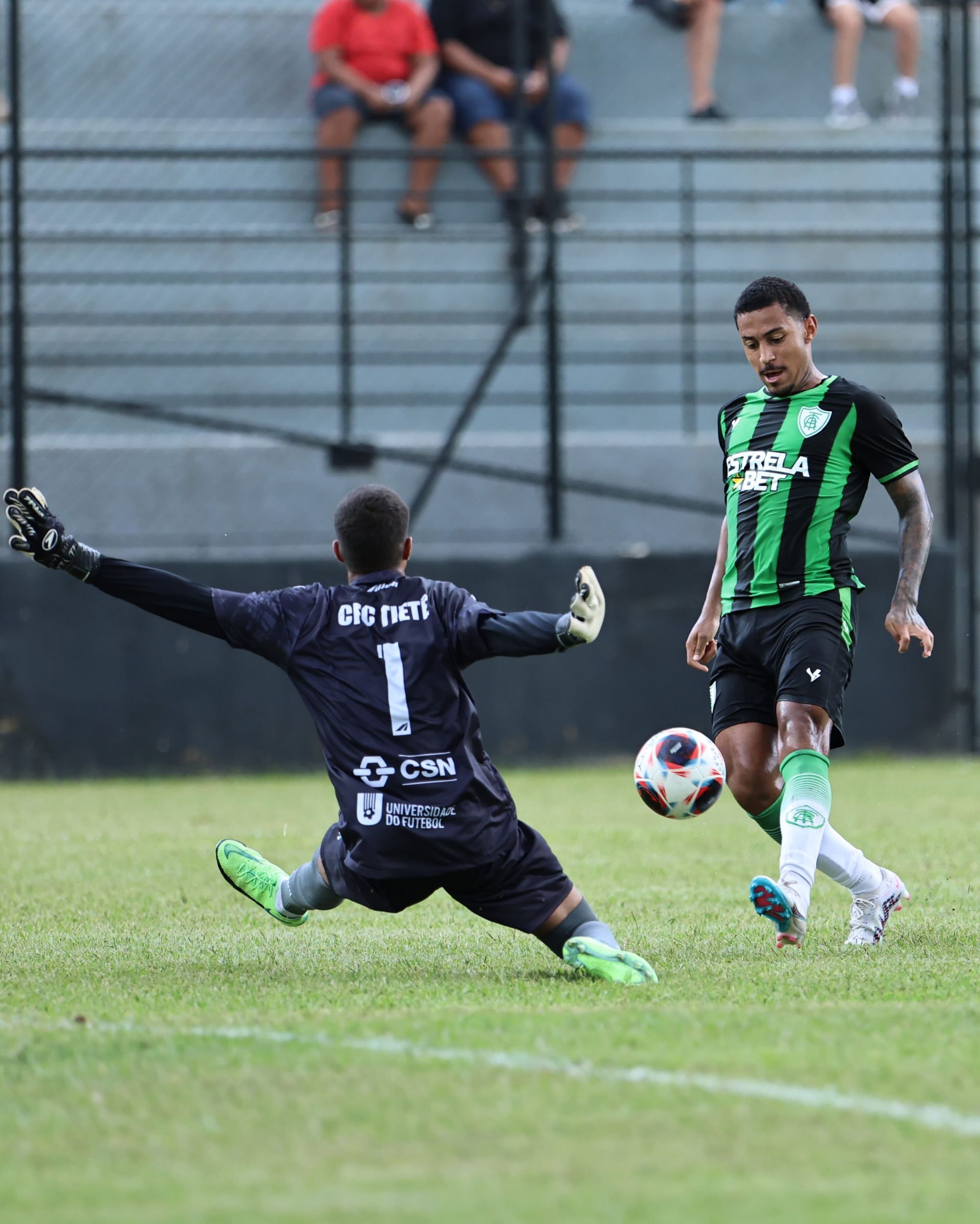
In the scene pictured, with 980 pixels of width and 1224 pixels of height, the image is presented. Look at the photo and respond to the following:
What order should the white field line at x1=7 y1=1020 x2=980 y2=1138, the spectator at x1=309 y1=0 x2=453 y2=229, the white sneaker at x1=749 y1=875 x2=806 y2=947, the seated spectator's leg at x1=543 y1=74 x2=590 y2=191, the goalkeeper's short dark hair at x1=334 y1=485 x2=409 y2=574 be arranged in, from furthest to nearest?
the seated spectator's leg at x1=543 y1=74 x2=590 y2=191 < the spectator at x1=309 y1=0 x2=453 y2=229 < the white sneaker at x1=749 y1=875 x2=806 y2=947 < the goalkeeper's short dark hair at x1=334 y1=485 x2=409 y2=574 < the white field line at x1=7 y1=1020 x2=980 y2=1138

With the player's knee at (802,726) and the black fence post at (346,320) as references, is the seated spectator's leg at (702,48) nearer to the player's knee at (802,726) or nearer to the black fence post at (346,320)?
the black fence post at (346,320)

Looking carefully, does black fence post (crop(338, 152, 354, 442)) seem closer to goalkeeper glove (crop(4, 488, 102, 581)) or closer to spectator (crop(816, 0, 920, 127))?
spectator (crop(816, 0, 920, 127))

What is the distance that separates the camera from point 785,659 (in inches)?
228

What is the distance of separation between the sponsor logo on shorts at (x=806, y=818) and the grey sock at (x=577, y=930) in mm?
791

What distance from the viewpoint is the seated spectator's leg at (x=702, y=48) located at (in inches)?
662

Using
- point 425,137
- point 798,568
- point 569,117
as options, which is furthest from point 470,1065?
point 569,117

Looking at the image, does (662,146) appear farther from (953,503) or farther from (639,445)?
(953,503)

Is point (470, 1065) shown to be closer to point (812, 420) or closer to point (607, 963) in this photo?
point (607, 963)

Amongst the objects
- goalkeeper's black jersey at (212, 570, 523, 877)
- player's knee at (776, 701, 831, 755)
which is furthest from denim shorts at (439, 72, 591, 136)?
goalkeeper's black jersey at (212, 570, 523, 877)

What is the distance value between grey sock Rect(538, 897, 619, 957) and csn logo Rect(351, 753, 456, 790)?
516mm

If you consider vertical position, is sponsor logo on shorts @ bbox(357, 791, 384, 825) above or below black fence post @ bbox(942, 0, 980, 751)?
below

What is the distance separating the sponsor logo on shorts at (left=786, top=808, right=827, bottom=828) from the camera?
5.52 m

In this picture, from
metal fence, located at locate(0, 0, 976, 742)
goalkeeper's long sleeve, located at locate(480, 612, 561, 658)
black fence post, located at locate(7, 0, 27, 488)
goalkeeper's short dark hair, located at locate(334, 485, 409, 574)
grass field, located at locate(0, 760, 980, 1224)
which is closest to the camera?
grass field, located at locate(0, 760, 980, 1224)

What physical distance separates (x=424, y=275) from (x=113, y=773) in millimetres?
5302
